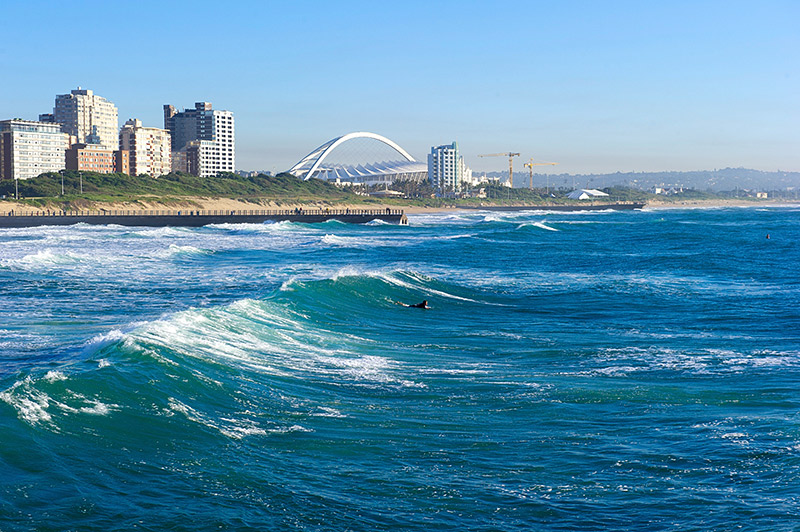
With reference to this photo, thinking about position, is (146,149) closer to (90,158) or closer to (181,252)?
(90,158)

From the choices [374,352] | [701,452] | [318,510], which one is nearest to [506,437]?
[701,452]

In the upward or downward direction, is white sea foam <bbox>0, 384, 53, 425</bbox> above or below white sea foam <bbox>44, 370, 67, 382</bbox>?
below

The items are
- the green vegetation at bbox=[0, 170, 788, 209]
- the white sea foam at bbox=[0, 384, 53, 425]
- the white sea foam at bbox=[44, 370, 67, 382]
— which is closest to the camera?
the white sea foam at bbox=[0, 384, 53, 425]

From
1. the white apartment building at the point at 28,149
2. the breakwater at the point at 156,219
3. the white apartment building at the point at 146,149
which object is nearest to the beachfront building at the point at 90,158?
the white apartment building at the point at 28,149

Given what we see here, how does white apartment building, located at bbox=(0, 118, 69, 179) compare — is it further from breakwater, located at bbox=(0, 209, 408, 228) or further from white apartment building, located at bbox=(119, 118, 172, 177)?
breakwater, located at bbox=(0, 209, 408, 228)

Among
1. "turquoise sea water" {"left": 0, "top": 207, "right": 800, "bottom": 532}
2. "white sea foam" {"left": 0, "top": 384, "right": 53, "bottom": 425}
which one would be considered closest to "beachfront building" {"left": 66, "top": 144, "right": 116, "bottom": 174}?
"turquoise sea water" {"left": 0, "top": 207, "right": 800, "bottom": 532}

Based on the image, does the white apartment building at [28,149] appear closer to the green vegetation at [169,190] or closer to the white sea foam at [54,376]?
the green vegetation at [169,190]

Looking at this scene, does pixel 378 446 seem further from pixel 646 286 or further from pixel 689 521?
pixel 646 286
